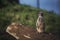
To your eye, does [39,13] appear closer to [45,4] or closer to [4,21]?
[45,4]

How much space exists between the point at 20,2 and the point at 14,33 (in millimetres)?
206

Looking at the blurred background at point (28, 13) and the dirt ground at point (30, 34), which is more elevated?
the blurred background at point (28, 13)

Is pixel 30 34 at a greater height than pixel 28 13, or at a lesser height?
lesser

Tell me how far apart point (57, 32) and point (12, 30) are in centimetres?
27

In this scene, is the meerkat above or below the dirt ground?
above

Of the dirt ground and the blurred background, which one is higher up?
the blurred background

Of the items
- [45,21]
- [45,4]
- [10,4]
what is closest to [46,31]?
[45,21]

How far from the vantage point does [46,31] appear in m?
1.69

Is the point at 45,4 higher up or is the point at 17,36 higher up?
the point at 45,4

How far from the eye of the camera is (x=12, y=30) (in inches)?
66.8

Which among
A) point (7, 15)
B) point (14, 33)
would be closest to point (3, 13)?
point (7, 15)

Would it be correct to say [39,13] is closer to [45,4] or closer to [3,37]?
[45,4]

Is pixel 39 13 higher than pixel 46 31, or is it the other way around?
pixel 39 13

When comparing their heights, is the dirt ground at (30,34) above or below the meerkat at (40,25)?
below
